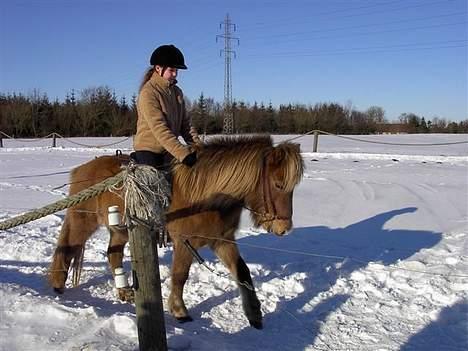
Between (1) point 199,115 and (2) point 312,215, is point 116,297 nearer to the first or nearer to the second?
(2) point 312,215

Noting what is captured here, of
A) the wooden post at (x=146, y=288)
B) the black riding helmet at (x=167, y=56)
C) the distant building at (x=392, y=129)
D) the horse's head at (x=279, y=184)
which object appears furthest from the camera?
the distant building at (x=392, y=129)

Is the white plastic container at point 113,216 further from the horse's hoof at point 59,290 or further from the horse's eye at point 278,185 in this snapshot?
the horse's hoof at point 59,290

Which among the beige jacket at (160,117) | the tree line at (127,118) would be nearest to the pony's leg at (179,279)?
the beige jacket at (160,117)

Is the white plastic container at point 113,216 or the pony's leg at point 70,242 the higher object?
the white plastic container at point 113,216

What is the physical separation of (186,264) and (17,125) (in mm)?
46636

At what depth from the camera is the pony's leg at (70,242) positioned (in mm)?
4732

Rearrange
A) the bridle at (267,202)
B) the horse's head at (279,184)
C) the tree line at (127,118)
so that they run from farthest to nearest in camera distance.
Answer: the tree line at (127,118) → the bridle at (267,202) → the horse's head at (279,184)

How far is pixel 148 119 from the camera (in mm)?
3891

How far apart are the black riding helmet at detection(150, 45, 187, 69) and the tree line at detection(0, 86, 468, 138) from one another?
102ft

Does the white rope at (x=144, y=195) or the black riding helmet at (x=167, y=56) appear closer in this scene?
the white rope at (x=144, y=195)

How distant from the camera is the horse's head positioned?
3.77m

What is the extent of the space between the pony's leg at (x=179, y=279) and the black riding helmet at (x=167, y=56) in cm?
149

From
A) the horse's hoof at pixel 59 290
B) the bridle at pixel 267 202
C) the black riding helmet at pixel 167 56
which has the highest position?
the black riding helmet at pixel 167 56

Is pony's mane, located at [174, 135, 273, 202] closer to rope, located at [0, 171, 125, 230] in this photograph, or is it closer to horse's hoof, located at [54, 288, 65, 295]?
rope, located at [0, 171, 125, 230]
